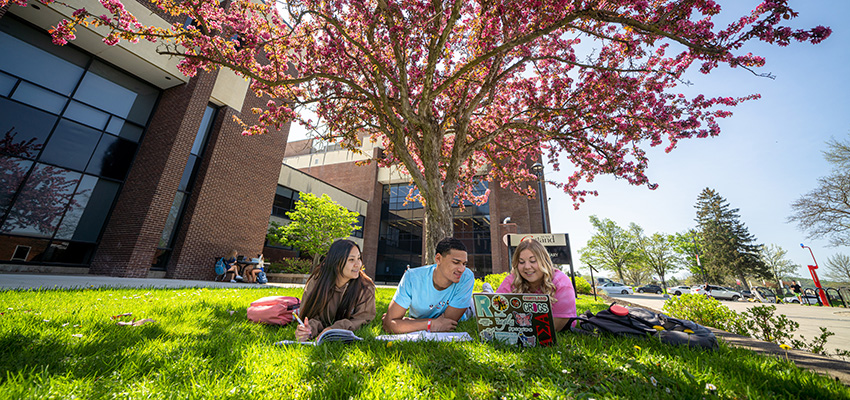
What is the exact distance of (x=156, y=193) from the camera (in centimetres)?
1133

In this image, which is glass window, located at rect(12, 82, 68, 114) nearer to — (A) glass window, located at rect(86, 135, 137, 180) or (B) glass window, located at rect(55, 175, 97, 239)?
(A) glass window, located at rect(86, 135, 137, 180)

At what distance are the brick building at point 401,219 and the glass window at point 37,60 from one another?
487 inches

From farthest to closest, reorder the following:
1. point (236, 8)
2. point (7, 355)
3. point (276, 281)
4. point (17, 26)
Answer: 1. point (276, 281)
2. point (17, 26)
3. point (236, 8)
4. point (7, 355)

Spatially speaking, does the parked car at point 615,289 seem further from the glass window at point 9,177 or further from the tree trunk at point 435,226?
the glass window at point 9,177

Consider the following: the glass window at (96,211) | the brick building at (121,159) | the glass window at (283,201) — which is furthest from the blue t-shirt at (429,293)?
the glass window at (283,201)

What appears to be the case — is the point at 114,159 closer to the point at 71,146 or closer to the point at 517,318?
the point at 71,146

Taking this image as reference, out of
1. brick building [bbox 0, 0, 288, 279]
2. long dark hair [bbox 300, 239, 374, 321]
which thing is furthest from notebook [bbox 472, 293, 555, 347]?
brick building [bbox 0, 0, 288, 279]

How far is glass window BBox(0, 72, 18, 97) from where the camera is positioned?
375 inches

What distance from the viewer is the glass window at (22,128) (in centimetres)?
946

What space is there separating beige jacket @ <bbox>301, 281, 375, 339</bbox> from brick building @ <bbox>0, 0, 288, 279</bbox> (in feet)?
39.7

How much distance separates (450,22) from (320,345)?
5.04m

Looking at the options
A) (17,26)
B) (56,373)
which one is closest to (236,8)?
(56,373)

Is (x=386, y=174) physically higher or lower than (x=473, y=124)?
higher

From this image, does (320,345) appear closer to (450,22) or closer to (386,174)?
(450,22)
